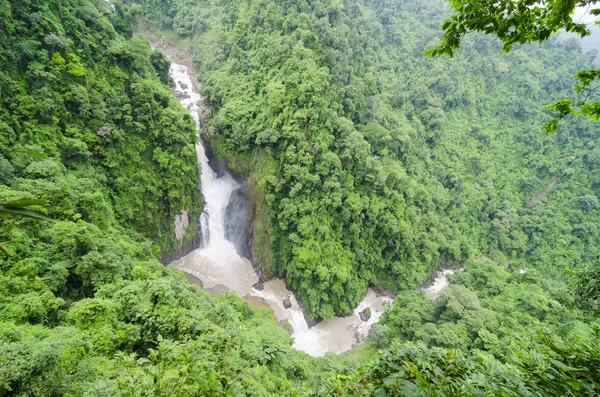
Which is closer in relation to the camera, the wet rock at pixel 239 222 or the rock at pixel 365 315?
the rock at pixel 365 315

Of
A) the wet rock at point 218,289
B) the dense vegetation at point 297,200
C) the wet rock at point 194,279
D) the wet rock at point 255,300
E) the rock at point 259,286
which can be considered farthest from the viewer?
the rock at point 259,286

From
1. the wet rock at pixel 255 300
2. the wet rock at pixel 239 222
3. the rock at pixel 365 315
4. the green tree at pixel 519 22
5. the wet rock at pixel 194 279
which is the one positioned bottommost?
the rock at pixel 365 315

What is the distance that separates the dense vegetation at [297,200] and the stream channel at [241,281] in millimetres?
1074

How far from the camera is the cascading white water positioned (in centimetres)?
1812

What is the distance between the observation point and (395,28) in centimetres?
3706

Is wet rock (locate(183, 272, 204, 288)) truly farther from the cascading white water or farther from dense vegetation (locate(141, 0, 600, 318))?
dense vegetation (locate(141, 0, 600, 318))

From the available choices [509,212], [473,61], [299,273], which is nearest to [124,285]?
[299,273]

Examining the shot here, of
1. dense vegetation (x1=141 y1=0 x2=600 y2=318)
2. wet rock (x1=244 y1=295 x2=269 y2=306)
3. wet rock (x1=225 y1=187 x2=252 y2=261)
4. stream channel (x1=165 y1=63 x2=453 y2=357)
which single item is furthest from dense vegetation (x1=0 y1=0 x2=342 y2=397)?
dense vegetation (x1=141 y1=0 x2=600 y2=318)

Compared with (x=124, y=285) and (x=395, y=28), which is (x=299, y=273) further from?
(x=395, y=28)

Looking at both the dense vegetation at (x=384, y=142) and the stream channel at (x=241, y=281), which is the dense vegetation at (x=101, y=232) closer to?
the stream channel at (x=241, y=281)

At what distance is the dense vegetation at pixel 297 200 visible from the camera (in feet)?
13.6

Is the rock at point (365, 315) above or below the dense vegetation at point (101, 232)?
below

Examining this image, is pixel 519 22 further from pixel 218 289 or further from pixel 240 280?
pixel 240 280

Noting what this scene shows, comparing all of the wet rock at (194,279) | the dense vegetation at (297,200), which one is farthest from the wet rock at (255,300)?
the wet rock at (194,279)
